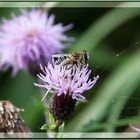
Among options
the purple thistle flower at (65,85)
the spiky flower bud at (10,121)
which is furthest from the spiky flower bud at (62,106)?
the spiky flower bud at (10,121)

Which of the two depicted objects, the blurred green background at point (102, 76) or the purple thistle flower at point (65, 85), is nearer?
the purple thistle flower at point (65, 85)

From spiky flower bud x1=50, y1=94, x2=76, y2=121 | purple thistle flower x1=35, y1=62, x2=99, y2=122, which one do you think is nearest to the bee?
purple thistle flower x1=35, y1=62, x2=99, y2=122

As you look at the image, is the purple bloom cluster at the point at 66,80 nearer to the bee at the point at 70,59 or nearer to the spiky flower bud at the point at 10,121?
the bee at the point at 70,59

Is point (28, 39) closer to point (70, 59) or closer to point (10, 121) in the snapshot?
point (70, 59)

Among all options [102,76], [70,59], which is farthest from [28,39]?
[102,76]

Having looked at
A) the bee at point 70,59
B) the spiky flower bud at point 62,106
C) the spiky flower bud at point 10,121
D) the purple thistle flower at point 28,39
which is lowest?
the spiky flower bud at point 10,121

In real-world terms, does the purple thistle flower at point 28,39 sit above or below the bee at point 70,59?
above
